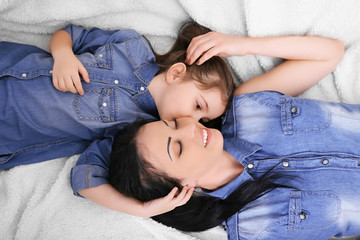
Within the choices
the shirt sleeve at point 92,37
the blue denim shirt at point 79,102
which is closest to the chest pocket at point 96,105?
the blue denim shirt at point 79,102

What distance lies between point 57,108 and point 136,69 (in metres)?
0.31

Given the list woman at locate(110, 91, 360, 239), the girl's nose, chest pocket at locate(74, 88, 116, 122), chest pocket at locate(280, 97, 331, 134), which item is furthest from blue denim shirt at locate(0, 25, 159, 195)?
chest pocket at locate(280, 97, 331, 134)

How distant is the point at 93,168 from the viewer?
1.09m

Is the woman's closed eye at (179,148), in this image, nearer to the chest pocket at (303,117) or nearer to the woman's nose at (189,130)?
the woman's nose at (189,130)

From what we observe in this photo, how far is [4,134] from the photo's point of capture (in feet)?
3.84

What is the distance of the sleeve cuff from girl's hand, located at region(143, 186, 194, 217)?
173 mm

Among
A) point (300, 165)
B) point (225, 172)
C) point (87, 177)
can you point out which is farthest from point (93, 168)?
point (300, 165)

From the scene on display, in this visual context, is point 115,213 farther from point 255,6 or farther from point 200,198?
point 255,6

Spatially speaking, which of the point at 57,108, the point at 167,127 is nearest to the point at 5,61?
the point at 57,108

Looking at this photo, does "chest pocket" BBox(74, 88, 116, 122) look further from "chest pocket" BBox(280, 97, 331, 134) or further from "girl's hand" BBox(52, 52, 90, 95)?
"chest pocket" BBox(280, 97, 331, 134)

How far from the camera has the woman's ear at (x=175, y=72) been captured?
46.7 inches

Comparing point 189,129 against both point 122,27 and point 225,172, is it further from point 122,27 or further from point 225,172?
point 122,27

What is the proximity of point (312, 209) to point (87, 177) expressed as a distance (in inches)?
28.2

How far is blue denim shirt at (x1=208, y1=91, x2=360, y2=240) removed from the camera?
1.02 m
